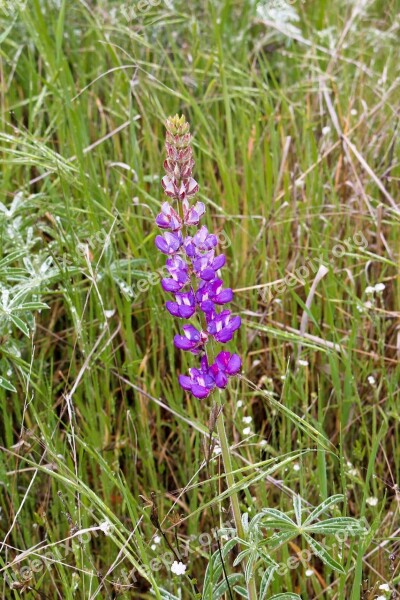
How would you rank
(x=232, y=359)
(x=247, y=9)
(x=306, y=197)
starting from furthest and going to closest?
1. (x=247, y=9)
2. (x=306, y=197)
3. (x=232, y=359)

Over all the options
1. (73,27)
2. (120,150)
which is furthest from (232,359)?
(73,27)

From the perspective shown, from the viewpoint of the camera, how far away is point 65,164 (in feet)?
8.87

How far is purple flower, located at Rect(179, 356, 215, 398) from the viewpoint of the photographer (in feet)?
5.70

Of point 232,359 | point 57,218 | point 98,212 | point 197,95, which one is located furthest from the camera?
point 197,95

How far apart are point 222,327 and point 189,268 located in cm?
13

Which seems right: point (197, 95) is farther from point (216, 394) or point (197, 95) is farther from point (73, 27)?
point (216, 394)

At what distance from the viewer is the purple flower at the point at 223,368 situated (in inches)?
68.6

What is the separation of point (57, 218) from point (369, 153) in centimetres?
125

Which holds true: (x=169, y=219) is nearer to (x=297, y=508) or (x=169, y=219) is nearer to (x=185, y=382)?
(x=185, y=382)

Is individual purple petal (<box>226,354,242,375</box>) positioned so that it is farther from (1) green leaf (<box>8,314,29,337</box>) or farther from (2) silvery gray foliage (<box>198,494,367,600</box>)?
(1) green leaf (<box>8,314,29,337</box>)

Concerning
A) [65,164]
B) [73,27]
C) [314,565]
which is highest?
[73,27]

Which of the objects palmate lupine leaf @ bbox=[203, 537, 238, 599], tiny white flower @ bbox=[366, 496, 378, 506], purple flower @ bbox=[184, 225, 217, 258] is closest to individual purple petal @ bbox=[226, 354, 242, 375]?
purple flower @ bbox=[184, 225, 217, 258]

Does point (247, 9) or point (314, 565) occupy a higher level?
point (247, 9)

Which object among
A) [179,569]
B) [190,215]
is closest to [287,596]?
[179,569]
